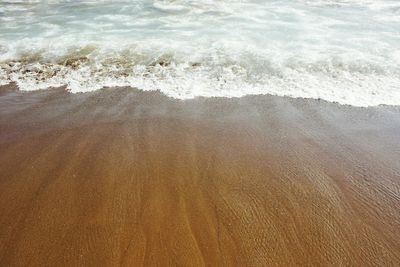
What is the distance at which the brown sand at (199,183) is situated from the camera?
288 centimetres

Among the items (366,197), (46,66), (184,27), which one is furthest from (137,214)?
(184,27)

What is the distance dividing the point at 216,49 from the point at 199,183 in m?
4.36

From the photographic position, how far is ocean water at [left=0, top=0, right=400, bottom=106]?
19.3ft

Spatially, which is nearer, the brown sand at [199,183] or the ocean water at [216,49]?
the brown sand at [199,183]

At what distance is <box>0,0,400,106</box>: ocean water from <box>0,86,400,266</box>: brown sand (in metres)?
0.72

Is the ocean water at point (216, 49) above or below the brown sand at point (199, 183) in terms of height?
below

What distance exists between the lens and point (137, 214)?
10.6ft

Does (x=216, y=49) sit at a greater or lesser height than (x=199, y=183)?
lesser

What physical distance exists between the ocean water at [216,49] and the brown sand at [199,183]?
0.72m

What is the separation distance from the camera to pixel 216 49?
7359 mm

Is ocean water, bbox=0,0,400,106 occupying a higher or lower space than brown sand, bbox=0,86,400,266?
lower

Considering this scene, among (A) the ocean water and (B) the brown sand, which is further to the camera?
(A) the ocean water

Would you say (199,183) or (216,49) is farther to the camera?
(216,49)

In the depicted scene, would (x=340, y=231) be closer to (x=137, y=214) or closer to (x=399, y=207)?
(x=399, y=207)
